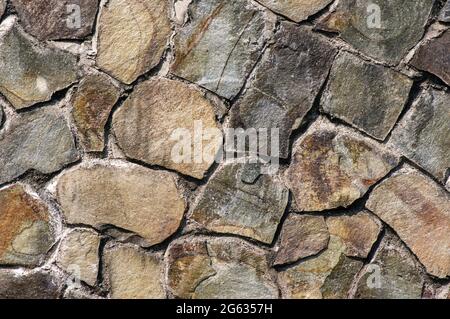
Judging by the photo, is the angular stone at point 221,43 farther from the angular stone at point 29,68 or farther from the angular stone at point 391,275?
the angular stone at point 391,275

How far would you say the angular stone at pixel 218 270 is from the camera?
2.11 m

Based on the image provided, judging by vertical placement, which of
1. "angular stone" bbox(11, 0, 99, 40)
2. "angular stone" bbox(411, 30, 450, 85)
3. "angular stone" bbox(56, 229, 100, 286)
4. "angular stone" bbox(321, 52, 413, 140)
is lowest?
"angular stone" bbox(56, 229, 100, 286)

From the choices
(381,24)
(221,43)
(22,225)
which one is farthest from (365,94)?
(22,225)

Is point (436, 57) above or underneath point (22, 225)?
above

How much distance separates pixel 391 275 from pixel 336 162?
14.9 inches

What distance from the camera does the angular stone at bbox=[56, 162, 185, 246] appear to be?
210cm

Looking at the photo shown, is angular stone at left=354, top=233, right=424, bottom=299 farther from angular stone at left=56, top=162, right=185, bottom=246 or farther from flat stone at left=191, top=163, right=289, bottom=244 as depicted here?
angular stone at left=56, top=162, right=185, bottom=246

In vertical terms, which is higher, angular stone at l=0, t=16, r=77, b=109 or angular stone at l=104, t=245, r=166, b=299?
angular stone at l=0, t=16, r=77, b=109

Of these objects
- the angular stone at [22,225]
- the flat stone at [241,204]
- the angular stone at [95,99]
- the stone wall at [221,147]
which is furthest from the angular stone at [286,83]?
the angular stone at [22,225]

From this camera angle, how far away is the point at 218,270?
2121 millimetres

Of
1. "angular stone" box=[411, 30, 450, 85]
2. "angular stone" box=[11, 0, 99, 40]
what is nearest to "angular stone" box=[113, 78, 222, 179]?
"angular stone" box=[11, 0, 99, 40]

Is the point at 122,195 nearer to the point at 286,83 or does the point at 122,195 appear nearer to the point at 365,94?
the point at 286,83

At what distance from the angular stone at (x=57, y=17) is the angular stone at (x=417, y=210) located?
3.22ft

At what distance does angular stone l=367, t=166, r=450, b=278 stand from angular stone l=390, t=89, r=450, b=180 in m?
0.06
